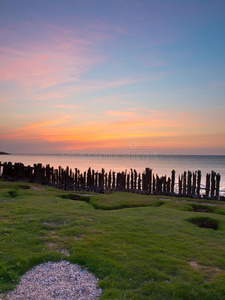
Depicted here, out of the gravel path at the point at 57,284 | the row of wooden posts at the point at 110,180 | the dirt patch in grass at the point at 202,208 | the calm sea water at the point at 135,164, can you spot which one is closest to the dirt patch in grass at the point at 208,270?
the gravel path at the point at 57,284

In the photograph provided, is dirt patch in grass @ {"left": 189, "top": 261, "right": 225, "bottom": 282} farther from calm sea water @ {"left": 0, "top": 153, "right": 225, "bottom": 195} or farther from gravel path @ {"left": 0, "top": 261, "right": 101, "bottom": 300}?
calm sea water @ {"left": 0, "top": 153, "right": 225, "bottom": 195}

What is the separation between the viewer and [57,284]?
4.69m

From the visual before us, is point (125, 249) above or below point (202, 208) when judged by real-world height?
above

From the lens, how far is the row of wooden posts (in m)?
17.7

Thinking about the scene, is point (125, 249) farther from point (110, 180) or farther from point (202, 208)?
point (110, 180)

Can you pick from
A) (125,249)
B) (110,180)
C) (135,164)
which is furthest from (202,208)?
(135,164)

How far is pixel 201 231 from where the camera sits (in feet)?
25.6

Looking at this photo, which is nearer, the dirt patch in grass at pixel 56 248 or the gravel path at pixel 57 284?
the gravel path at pixel 57 284

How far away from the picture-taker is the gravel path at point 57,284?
14.2 feet

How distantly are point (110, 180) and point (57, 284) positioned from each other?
1506 centimetres

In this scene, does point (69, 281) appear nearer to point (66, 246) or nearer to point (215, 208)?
point (66, 246)

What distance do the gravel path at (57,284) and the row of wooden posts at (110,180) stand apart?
43.0ft

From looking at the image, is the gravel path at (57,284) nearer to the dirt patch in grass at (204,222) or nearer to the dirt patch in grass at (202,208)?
the dirt patch in grass at (204,222)

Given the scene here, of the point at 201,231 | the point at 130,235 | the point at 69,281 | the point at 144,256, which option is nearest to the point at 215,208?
the point at 201,231
